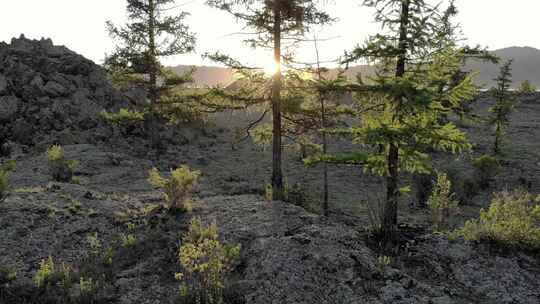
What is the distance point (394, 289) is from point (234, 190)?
Result: 30.6 feet

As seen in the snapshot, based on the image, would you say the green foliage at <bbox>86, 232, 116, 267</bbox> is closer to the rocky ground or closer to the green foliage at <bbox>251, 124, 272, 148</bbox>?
the rocky ground

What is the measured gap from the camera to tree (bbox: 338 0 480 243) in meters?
7.33

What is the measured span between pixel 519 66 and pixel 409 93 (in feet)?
637

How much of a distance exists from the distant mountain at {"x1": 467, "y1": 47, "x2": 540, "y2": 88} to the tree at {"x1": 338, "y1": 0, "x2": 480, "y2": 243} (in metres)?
147

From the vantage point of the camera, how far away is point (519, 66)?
556 feet

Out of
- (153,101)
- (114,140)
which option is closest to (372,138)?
(153,101)

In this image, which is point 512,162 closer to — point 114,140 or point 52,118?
point 114,140

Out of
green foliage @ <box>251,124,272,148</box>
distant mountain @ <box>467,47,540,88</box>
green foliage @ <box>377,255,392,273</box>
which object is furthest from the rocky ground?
distant mountain @ <box>467,47,540,88</box>

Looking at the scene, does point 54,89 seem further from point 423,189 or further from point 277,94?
point 423,189

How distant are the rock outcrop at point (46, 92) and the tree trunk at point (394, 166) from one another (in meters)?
22.8

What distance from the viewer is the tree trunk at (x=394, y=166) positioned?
789cm

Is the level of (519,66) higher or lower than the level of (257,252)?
higher

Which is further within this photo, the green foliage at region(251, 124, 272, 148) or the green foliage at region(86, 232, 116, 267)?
the green foliage at region(251, 124, 272, 148)

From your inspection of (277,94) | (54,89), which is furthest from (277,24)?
(54,89)
